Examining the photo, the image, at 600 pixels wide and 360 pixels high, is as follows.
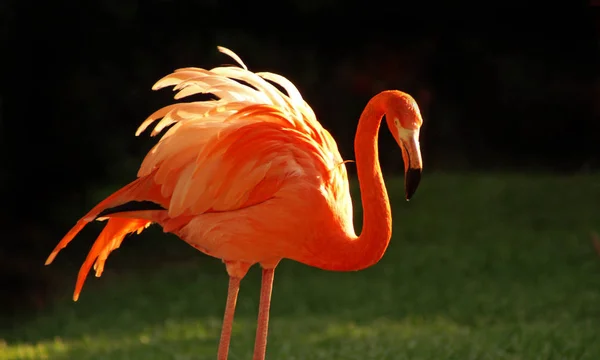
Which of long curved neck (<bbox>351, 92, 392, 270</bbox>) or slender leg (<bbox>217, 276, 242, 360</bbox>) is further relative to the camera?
slender leg (<bbox>217, 276, 242, 360</bbox>)

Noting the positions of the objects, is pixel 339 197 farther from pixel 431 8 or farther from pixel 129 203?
pixel 431 8

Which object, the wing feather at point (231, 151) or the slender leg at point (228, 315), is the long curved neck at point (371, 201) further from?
the slender leg at point (228, 315)

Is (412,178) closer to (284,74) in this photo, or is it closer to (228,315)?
(228,315)

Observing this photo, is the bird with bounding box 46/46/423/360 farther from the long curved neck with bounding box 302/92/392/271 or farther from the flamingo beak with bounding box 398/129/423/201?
the flamingo beak with bounding box 398/129/423/201

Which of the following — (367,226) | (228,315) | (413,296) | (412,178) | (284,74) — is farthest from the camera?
(284,74)

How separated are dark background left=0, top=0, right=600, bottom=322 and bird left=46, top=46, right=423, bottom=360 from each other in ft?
18.3

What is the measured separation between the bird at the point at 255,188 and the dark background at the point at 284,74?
18.3 ft

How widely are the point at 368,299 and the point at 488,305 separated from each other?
42.3 inches

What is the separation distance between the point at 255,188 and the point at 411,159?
2.15ft

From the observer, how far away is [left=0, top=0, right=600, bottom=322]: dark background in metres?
9.20

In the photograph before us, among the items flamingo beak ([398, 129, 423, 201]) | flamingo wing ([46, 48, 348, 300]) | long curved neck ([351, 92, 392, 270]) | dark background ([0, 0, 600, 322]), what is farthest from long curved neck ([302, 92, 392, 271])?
dark background ([0, 0, 600, 322])

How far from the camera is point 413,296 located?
334 inches

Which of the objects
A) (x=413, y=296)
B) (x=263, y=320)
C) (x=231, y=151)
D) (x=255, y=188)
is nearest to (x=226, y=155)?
(x=231, y=151)

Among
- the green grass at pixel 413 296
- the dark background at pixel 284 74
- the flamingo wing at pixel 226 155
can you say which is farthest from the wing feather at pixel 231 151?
the dark background at pixel 284 74
